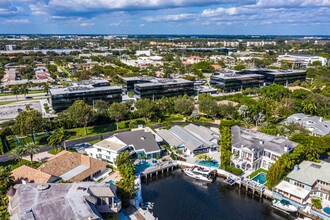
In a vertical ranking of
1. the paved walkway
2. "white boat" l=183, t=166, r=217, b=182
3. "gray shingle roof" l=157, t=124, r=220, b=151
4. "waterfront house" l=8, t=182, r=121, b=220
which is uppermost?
"waterfront house" l=8, t=182, r=121, b=220

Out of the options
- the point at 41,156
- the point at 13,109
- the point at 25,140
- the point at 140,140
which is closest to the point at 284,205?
the point at 140,140

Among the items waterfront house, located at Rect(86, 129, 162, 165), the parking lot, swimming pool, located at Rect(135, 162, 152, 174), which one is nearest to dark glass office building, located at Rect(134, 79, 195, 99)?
the parking lot

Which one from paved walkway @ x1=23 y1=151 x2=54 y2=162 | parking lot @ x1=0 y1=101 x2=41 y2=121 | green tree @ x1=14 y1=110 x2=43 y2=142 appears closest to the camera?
paved walkway @ x1=23 y1=151 x2=54 y2=162

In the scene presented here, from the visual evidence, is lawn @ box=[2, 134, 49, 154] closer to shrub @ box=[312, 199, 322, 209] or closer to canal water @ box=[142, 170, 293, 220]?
canal water @ box=[142, 170, 293, 220]

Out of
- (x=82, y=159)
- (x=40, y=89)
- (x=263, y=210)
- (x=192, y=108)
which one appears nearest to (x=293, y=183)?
(x=263, y=210)

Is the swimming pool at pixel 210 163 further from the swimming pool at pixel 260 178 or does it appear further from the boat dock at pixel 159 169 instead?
the swimming pool at pixel 260 178

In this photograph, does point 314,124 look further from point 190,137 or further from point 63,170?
point 63,170
